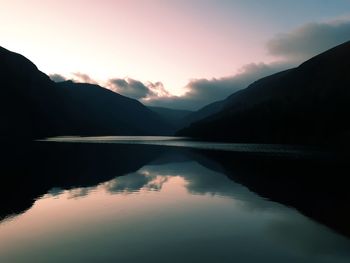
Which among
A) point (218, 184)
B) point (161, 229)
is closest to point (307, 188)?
point (218, 184)

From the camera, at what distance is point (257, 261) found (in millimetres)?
21188

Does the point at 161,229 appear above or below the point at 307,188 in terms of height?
above

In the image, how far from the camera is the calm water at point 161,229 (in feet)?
72.6

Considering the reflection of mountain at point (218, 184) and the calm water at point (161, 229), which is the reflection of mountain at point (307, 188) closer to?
the reflection of mountain at point (218, 184)

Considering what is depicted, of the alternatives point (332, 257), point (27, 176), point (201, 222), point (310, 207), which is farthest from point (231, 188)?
point (27, 176)

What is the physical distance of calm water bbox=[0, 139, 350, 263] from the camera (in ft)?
72.6

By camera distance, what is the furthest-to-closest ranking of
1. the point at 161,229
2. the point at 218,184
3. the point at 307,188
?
the point at 218,184 < the point at 307,188 < the point at 161,229

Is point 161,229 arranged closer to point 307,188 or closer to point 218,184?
point 218,184

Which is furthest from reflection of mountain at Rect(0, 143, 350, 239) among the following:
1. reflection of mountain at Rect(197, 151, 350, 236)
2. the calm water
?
the calm water

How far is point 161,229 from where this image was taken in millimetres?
28172

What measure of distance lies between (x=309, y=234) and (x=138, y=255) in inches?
545

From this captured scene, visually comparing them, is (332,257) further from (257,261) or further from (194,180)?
(194,180)

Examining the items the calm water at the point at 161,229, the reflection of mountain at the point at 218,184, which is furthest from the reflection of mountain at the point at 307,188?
the calm water at the point at 161,229

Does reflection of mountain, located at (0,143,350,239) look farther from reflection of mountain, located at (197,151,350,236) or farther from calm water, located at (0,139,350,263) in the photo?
calm water, located at (0,139,350,263)
